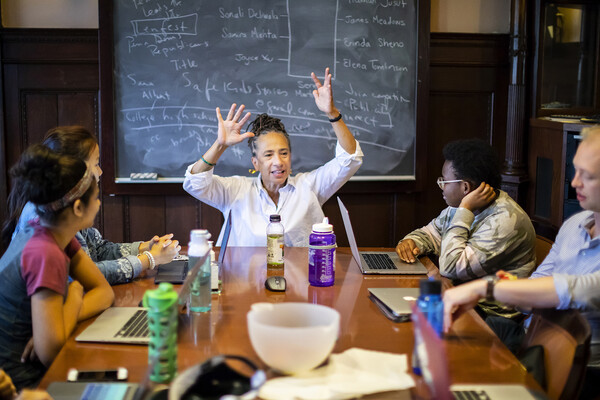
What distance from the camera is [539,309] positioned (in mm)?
1736

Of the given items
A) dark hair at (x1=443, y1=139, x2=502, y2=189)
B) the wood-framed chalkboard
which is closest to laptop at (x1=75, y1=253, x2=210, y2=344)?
dark hair at (x1=443, y1=139, x2=502, y2=189)

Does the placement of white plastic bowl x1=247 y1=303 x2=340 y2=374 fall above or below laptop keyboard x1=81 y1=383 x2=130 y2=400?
above

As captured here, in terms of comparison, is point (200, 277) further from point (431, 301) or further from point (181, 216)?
point (181, 216)

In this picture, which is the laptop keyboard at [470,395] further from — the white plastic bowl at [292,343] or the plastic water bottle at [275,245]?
→ the plastic water bottle at [275,245]

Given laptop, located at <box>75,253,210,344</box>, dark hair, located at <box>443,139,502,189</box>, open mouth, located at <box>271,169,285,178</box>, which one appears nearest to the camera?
laptop, located at <box>75,253,210,344</box>

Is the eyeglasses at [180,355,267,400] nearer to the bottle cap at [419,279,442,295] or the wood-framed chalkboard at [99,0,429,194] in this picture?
the bottle cap at [419,279,442,295]

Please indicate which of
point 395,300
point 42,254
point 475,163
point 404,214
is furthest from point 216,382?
point 404,214

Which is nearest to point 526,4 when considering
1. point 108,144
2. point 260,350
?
point 108,144

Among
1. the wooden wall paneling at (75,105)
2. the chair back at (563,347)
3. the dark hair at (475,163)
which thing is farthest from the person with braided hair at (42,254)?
the wooden wall paneling at (75,105)

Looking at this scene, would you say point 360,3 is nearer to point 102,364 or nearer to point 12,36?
point 12,36

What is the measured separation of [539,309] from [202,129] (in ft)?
7.98

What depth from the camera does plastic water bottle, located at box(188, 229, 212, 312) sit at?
5.81ft

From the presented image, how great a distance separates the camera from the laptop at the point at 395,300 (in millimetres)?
1758

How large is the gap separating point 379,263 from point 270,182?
2.09ft
